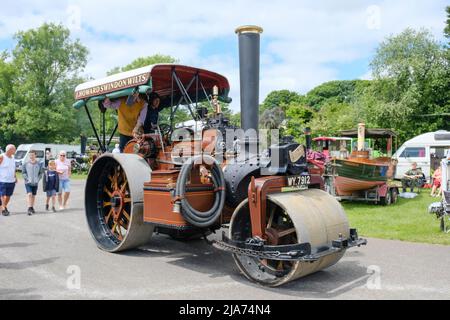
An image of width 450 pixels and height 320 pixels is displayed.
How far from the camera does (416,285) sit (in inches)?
180

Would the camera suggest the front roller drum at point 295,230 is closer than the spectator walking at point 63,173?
Yes

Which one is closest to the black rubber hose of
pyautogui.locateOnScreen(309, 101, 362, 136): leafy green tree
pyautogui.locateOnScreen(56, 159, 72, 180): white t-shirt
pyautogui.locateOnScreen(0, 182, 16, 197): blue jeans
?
pyautogui.locateOnScreen(0, 182, 16, 197): blue jeans

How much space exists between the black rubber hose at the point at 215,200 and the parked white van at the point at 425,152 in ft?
52.0

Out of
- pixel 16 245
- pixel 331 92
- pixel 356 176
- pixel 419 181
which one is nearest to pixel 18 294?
pixel 16 245

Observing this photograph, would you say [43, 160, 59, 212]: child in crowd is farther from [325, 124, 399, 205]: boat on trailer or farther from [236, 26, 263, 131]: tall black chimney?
[325, 124, 399, 205]: boat on trailer

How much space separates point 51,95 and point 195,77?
3171 centimetres

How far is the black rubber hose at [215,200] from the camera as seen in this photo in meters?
4.69

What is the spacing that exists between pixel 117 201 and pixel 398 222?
5.56 metres

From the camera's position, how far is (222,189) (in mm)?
4805

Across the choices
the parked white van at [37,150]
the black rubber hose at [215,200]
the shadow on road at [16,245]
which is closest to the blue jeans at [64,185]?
the shadow on road at [16,245]

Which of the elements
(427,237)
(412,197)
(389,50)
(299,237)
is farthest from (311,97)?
(299,237)

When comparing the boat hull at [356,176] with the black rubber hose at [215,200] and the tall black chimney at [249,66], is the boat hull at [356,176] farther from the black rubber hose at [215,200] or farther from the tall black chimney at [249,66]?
the black rubber hose at [215,200]

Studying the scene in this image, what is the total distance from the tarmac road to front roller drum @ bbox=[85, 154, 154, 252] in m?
0.24

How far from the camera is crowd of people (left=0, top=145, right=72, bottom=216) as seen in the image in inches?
344
